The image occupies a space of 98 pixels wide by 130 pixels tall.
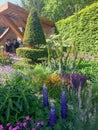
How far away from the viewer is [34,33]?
48.6 ft

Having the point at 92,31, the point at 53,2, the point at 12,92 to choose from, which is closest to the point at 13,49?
the point at 92,31

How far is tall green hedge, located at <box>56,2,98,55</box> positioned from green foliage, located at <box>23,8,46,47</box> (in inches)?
51.0

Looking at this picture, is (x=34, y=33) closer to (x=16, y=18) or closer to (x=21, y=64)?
(x=21, y=64)

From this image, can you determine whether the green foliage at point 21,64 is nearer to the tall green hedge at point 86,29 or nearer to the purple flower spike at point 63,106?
the tall green hedge at point 86,29

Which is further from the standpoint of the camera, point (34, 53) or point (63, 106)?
point (34, 53)

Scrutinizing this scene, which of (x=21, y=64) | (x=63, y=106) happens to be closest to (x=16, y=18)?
(x=21, y=64)

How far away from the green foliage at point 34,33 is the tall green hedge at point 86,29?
4.25 ft

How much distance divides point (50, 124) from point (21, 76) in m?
3.20

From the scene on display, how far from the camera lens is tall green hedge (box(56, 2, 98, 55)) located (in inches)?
613

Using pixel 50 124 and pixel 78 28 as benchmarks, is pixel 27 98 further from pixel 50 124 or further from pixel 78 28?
pixel 78 28

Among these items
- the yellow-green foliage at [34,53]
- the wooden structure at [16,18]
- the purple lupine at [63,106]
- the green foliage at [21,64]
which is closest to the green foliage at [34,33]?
the yellow-green foliage at [34,53]

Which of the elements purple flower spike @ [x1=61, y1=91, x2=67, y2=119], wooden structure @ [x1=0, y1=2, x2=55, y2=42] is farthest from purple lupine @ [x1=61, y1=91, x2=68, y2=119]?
wooden structure @ [x1=0, y1=2, x2=55, y2=42]

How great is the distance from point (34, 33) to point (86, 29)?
333 cm

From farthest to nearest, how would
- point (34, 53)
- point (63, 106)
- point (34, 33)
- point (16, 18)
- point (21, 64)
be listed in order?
1. point (16, 18)
2. point (34, 33)
3. point (34, 53)
4. point (21, 64)
5. point (63, 106)
